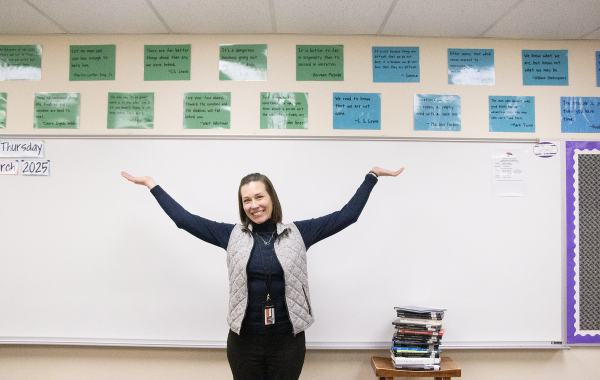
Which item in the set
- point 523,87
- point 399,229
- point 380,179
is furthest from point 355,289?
point 523,87

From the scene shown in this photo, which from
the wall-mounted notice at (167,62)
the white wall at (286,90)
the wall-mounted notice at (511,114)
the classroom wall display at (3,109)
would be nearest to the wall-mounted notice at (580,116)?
the white wall at (286,90)

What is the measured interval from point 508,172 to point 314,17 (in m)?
1.35

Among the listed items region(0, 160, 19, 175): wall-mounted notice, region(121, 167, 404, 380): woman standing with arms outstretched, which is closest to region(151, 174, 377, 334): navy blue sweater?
region(121, 167, 404, 380): woman standing with arms outstretched

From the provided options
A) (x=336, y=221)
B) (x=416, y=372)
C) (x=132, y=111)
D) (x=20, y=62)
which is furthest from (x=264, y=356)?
(x=20, y=62)

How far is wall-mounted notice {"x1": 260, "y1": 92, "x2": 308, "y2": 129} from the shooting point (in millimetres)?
1801

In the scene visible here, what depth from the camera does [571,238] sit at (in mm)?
1765

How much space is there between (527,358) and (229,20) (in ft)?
8.05

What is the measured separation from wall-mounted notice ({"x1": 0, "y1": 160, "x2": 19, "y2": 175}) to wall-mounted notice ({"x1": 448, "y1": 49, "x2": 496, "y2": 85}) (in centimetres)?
248

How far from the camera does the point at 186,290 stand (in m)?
1.75

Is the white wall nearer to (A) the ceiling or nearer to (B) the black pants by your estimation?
(A) the ceiling

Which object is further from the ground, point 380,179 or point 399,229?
point 380,179

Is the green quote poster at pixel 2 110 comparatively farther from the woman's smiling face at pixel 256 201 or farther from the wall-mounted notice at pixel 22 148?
the woman's smiling face at pixel 256 201

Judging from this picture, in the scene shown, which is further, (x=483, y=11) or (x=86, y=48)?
(x=86, y=48)

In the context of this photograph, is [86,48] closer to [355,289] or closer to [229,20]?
[229,20]
